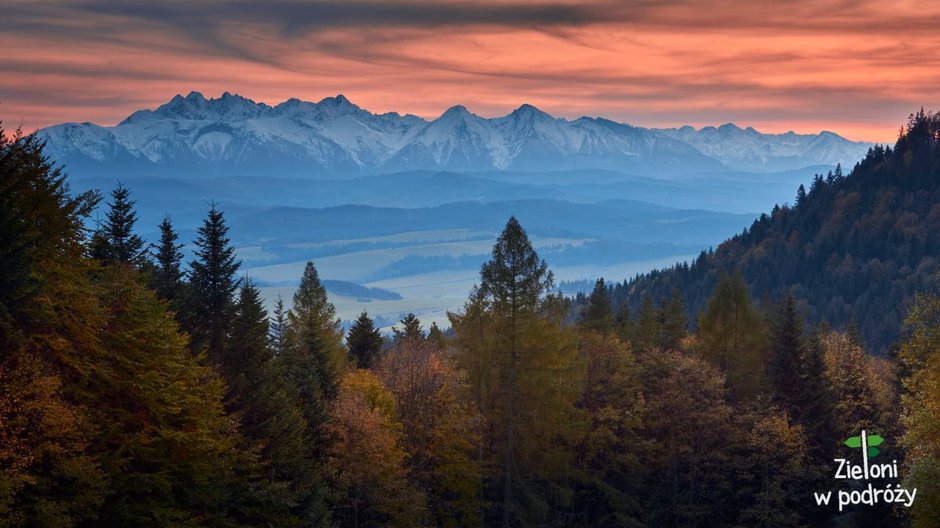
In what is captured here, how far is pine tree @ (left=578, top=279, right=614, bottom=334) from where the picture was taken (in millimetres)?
69688

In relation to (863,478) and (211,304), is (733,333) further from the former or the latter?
(211,304)

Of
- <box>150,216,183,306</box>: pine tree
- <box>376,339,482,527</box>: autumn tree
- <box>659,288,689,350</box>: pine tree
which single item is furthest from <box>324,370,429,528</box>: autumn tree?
<box>659,288,689,350</box>: pine tree

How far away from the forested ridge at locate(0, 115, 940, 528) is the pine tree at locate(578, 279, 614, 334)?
0.28 metres

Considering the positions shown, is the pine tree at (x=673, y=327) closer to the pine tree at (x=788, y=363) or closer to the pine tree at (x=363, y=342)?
the pine tree at (x=788, y=363)

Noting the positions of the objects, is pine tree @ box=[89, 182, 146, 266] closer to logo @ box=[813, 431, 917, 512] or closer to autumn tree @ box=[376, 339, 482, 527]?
autumn tree @ box=[376, 339, 482, 527]

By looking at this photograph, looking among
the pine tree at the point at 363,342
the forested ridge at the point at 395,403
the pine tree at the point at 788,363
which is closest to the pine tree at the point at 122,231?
the forested ridge at the point at 395,403

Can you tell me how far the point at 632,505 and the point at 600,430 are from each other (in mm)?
5224

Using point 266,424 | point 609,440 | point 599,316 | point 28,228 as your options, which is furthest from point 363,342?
point 28,228

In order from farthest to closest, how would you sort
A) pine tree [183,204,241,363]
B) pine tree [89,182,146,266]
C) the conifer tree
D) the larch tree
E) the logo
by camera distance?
the larch tree → the logo → pine tree [89,182,146,266] → pine tree [183,204,241,363] → the conifer tree

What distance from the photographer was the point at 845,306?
196 metres

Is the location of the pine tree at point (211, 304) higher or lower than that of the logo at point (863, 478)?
higher

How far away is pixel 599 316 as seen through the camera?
71.7 metres

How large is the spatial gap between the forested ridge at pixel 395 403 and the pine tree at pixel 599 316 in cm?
28

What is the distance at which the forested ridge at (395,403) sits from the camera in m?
27.5
